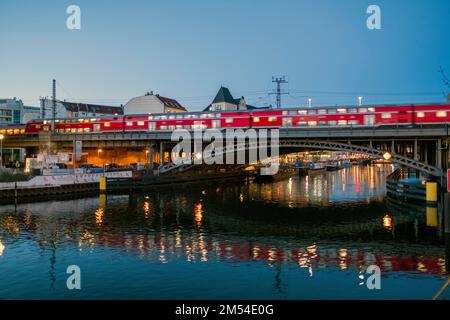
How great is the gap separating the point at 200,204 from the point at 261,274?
27.9 metres

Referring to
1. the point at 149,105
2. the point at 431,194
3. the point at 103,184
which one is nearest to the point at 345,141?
the point at 431,194

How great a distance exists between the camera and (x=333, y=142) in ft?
174

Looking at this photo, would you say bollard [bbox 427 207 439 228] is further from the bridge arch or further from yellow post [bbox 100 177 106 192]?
yellow post [bbox 100 177 106 192]

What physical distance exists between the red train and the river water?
45.6ft

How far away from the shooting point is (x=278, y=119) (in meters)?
59.1

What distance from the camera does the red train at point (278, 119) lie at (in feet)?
166

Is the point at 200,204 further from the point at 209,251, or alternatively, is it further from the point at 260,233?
the point at 209,251

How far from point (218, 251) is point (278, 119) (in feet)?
120

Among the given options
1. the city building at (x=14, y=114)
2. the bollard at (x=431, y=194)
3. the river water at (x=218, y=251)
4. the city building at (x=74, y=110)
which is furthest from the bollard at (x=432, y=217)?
the city building at (x=14, y=114)

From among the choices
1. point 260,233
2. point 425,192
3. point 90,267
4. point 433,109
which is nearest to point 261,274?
point 90,267

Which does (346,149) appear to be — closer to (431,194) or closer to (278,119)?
(278,119)

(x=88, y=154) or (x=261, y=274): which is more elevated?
(x=88, y=154)

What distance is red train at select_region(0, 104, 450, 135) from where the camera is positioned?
50.7 metres
